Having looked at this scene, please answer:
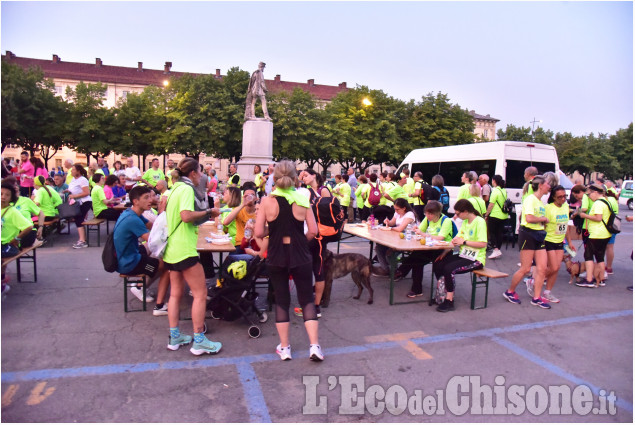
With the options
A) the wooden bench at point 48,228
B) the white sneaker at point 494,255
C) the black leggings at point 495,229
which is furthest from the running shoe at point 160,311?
the black leggings at point 495,229

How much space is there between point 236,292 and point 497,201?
23.3 ft

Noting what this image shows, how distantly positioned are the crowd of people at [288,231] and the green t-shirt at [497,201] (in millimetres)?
24

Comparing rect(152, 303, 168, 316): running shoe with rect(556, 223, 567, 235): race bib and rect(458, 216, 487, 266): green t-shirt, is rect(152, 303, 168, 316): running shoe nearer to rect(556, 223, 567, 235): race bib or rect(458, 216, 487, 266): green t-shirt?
rect(458, 216, 487, 266): green t-shirt

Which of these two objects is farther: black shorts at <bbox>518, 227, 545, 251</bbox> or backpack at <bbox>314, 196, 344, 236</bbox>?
black shorts at <bbox>518, 227, 545, 251</bbox>

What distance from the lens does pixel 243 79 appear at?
37.0m

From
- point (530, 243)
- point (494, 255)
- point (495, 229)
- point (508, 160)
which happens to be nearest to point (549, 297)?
point (530, 243)

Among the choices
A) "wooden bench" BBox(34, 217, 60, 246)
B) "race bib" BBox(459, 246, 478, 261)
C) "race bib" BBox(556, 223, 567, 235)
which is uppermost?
"race bib" BBox(556, 223, 567, 235)

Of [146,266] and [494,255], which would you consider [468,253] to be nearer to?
[146,266]

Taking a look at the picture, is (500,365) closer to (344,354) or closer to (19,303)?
(344,354)

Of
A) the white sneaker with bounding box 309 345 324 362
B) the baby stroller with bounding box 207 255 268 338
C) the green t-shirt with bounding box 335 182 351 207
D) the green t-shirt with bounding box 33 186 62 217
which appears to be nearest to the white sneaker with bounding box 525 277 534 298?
the white sneaker with bounding box 309 345 324 362

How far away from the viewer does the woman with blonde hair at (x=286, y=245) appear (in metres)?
3.97

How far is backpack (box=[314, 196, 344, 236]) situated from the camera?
559 cm

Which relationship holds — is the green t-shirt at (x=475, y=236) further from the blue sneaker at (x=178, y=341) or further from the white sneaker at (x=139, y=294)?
the white sneaker at (x=139, y=294)

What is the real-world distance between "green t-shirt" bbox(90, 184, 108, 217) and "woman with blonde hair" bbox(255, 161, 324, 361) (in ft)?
21.3
